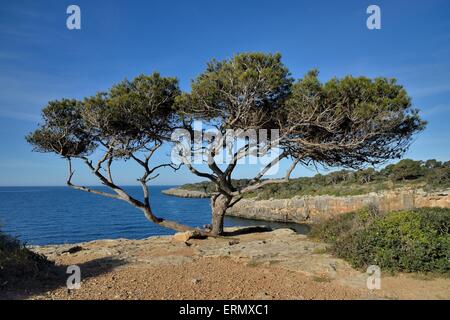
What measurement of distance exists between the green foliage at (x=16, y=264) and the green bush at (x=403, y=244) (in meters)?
7.10

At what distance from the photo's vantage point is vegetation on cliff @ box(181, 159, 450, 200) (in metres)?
40.5

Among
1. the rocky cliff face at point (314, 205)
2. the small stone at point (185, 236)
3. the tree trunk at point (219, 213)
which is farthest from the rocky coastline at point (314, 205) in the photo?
the small stone at point (185, 236)

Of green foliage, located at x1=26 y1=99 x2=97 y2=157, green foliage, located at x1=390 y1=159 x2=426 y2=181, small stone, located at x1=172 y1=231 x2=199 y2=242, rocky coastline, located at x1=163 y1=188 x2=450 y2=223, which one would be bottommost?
rocky coastline, located at x1=163 y1=188 x2=450 y2=223

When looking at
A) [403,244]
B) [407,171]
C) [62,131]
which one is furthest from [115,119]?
[407,171]

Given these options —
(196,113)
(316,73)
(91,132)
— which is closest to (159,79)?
(196,113)

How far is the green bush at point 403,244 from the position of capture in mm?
7543

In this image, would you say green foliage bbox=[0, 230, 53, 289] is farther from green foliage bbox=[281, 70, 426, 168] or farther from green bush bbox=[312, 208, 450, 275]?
green foliage bbox=[281, 70, 426, 168]

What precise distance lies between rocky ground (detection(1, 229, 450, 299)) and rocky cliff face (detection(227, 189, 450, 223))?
25.0m

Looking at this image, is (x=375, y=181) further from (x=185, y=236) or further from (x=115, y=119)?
(x=115, y=119)

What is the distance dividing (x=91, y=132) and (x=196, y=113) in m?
4.68

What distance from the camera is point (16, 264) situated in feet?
22.1

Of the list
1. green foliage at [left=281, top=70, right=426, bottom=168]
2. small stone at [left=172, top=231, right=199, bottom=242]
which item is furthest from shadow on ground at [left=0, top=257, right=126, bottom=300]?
green foliage at [left=281, top=70, right=426, bottom=168]

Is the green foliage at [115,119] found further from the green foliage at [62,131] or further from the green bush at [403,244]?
the green bush at [403,244]
